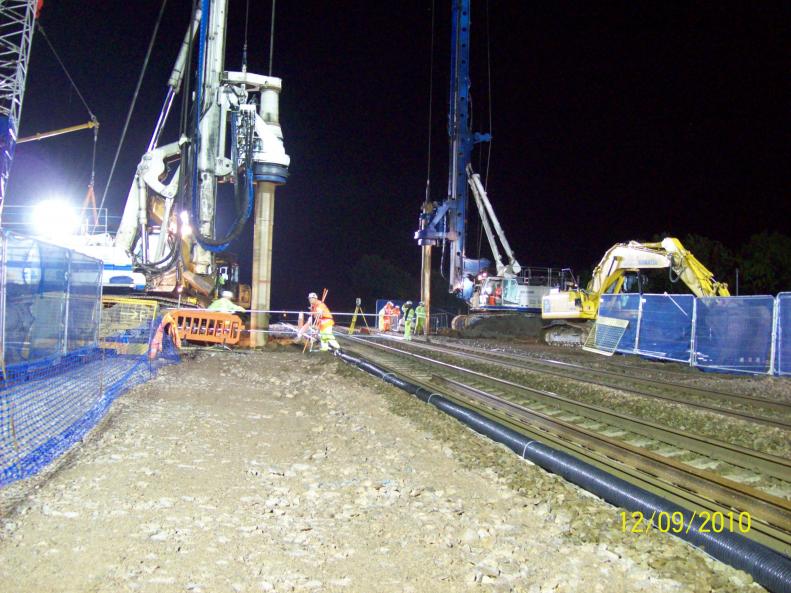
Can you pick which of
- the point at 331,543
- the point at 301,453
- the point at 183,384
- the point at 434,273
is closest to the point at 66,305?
the point at 183,384

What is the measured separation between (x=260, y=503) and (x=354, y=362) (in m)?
10.9

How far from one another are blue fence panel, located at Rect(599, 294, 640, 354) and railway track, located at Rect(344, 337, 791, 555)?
9.42 metres

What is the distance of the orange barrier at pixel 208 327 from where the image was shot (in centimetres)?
1727

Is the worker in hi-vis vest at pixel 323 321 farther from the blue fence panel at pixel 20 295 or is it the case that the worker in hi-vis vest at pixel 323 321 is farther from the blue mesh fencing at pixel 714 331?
the blue mesh fencing at pixel 714 331

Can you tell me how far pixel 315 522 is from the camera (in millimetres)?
4527

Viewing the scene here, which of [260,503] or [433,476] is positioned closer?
[260,503]

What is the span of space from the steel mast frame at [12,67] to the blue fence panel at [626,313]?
79.8ft

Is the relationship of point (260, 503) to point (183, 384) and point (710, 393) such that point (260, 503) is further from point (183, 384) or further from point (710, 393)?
point (710, 393)

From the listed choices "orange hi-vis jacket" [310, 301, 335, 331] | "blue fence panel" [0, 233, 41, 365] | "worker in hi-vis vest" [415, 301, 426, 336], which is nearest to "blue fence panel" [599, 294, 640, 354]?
"orange hi-vis jacket" [310, 301, 335, 331]

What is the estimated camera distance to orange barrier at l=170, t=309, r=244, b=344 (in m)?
17.3

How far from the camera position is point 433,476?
581 cm
